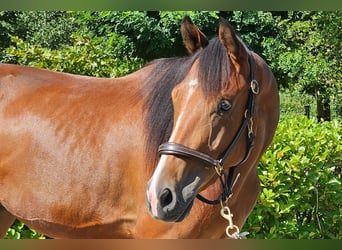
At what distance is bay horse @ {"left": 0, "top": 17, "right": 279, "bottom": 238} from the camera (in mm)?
1521

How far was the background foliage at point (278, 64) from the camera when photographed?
2963 millimetres

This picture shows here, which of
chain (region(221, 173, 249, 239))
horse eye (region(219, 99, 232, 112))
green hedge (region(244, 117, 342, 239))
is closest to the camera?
chain (region(221, 173, 249, 239))

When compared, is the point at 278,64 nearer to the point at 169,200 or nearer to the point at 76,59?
the point at 76,59

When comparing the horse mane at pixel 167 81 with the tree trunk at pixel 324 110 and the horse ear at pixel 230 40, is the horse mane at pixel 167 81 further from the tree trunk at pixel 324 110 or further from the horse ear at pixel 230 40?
the tree trunk at pixel 324 110

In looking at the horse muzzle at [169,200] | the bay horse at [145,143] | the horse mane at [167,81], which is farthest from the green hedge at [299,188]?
the horse muzzle at [169,200]

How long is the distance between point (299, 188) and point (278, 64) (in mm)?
3842

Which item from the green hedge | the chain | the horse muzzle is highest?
the horse muzzle

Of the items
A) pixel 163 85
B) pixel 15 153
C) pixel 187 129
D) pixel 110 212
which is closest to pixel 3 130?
pixel 15 153

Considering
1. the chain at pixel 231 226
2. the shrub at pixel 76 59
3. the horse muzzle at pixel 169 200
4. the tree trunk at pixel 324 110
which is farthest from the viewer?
the tree trunk at pixel 324 110

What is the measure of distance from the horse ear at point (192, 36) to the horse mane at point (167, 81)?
0.14 ft

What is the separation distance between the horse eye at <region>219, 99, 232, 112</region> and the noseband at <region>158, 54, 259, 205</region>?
4.3 inches

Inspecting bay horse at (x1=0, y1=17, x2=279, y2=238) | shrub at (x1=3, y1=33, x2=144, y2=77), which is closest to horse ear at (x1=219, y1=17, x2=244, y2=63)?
bay horse at (x1=0, y1=17, x2=279, y2=238)

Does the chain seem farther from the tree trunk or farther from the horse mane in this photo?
the tree trunk
